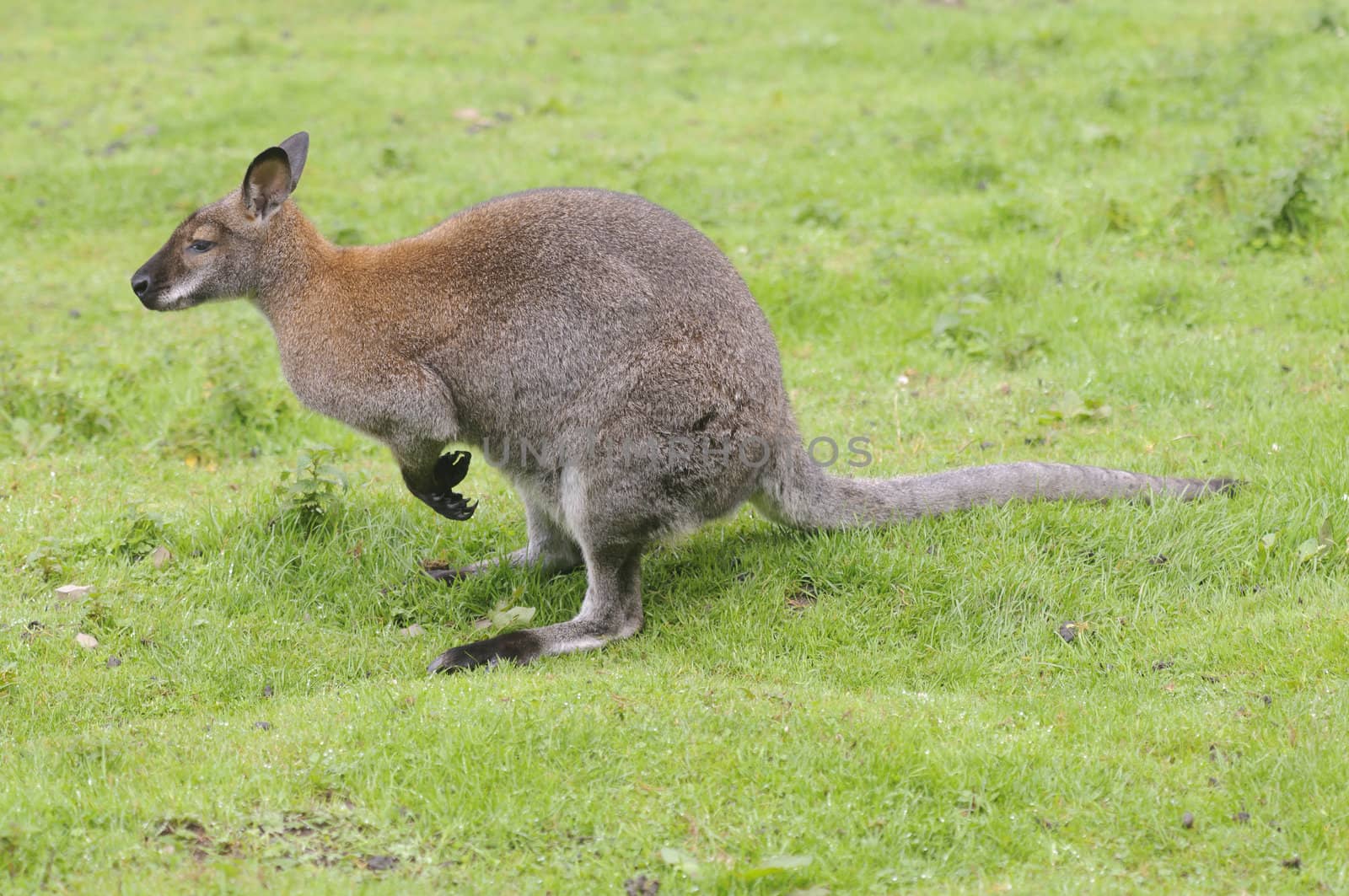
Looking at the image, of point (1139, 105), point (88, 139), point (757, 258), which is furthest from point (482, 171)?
point (1139, 105)

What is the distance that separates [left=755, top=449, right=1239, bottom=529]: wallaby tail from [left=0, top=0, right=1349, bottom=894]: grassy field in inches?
4.0

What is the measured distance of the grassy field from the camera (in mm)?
3867

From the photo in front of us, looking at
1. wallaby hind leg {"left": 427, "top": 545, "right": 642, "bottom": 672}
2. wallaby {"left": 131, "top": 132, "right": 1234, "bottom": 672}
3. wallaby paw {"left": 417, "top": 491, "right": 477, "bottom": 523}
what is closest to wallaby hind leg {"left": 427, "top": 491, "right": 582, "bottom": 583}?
wallaby {"left": 131, "top": 132, "right": 1234, "bottom": 672}

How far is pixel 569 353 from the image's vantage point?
5133 mm

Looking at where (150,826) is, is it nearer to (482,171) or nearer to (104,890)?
(104,890)

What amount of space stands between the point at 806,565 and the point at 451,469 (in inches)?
58.2

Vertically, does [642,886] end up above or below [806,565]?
below

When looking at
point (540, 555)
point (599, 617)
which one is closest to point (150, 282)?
point (540, 555)

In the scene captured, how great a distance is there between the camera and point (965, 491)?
219 inches

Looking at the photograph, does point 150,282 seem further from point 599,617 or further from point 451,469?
point 599,617

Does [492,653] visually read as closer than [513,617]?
Yes

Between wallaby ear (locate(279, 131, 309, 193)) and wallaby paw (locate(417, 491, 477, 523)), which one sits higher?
wallaby ear (locate(279, 131, 309, 193))

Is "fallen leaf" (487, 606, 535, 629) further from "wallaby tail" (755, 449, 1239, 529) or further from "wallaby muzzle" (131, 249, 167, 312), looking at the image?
"wallaby muzzle" (131, 249, 167, 312)

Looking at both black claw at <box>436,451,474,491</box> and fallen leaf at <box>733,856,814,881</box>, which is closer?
fallen leaf at <box>733,856,814,881</box>
